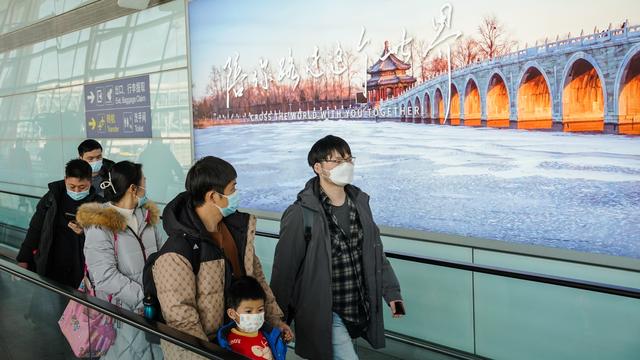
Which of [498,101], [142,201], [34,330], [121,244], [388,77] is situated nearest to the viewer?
[121,244]

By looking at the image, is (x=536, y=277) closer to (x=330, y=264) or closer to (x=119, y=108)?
(x=330, y=264)

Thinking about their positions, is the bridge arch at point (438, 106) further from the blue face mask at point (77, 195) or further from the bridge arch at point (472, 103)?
the blue face mask at point (77, 195)

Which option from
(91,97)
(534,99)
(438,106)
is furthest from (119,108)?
(534,99)

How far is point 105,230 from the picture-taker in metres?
3.17

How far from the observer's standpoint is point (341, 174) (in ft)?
10.4

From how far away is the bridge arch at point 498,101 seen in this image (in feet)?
15.1

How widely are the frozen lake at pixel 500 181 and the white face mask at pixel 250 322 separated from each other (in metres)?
2.49

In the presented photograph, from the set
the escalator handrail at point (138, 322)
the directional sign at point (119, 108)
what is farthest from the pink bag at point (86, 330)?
the directional sign at point (119, 108)

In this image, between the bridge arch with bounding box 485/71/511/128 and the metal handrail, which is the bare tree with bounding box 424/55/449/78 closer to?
the bridge arch with bounding box 485/71/511/128

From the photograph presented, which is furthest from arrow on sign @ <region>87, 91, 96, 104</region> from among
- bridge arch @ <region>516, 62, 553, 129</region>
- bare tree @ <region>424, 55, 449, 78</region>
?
bridge arch @ <region>516, 62, 553, 129</region>

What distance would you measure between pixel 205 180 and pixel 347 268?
3.24 ft

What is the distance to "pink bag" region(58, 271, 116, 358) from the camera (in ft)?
10.4

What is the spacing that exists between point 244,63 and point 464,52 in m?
3.01

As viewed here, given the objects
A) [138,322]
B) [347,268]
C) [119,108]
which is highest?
[119,108]
